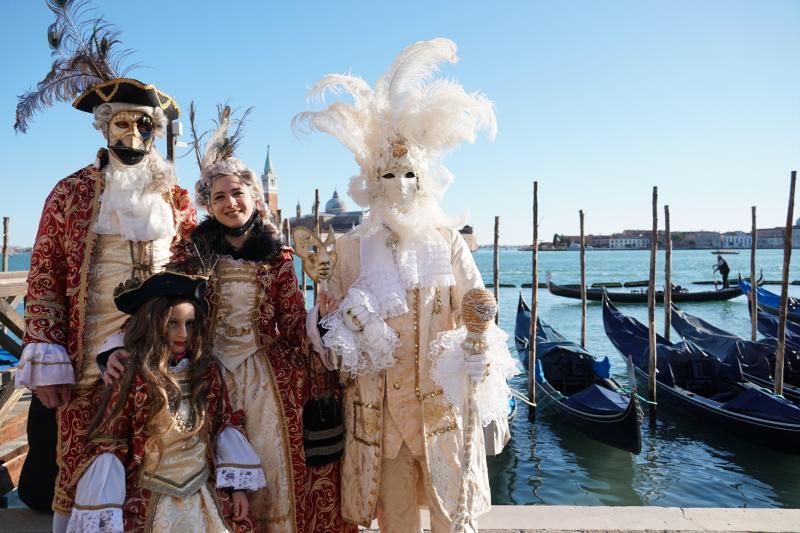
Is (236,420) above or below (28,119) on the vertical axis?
below

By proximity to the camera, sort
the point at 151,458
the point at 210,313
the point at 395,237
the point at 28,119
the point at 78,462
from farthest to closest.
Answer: the point at 28,119
the point at 395,237
the point at 210,313
the point at 78,462
the point at 151,458

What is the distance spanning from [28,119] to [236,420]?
1742 millimetres

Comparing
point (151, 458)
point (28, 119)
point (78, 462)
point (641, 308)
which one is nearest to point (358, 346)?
point (151, 458)

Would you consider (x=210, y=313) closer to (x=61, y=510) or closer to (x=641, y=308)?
(x=61, y=510)

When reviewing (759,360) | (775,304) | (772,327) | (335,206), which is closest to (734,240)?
(335,206)

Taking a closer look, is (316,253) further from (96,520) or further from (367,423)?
(96,520)

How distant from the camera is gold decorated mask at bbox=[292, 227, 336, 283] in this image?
6.73 feet

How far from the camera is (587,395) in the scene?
7.40 m

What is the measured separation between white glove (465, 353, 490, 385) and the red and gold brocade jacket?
1.47 metres

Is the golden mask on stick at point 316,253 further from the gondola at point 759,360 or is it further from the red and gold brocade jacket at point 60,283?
the gondola at point 759,360

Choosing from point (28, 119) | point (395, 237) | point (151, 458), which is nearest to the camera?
point (151, 458)

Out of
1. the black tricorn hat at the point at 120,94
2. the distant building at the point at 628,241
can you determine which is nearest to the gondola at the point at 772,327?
the black tricorn hat at the point at 120,94

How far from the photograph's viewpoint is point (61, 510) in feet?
6.14

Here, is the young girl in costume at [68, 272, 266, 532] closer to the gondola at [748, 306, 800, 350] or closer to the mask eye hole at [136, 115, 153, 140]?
the mask eye hole at [136, 115, 153, 140]
